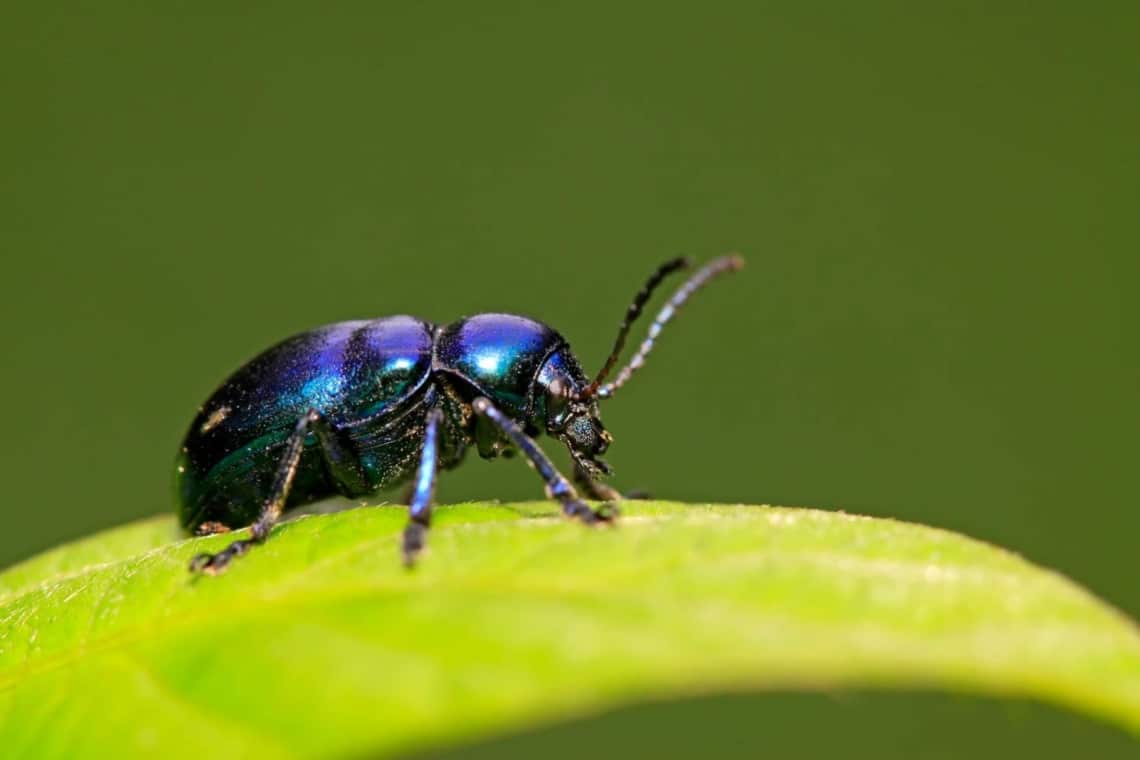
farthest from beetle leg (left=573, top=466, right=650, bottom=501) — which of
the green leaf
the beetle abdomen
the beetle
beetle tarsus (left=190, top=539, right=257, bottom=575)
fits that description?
beetle tarsus (left=190, top=539, right=257, bottom=575)

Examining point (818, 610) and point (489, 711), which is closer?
point (489, 711)

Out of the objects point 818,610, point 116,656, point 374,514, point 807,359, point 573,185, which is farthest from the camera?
point 573,185

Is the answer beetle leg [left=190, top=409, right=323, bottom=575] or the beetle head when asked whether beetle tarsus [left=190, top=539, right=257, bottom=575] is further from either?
the beetle head

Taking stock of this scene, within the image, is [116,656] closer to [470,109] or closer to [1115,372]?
[1115,372]

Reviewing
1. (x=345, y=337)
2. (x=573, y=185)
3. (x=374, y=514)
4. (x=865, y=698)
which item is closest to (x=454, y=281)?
(x=573, y=185)

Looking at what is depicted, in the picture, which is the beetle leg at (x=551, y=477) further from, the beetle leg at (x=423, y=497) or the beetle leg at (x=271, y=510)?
the beetle leg at (x=271, y=510)

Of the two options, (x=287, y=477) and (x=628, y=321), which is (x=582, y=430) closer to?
(x=628, y=321)
